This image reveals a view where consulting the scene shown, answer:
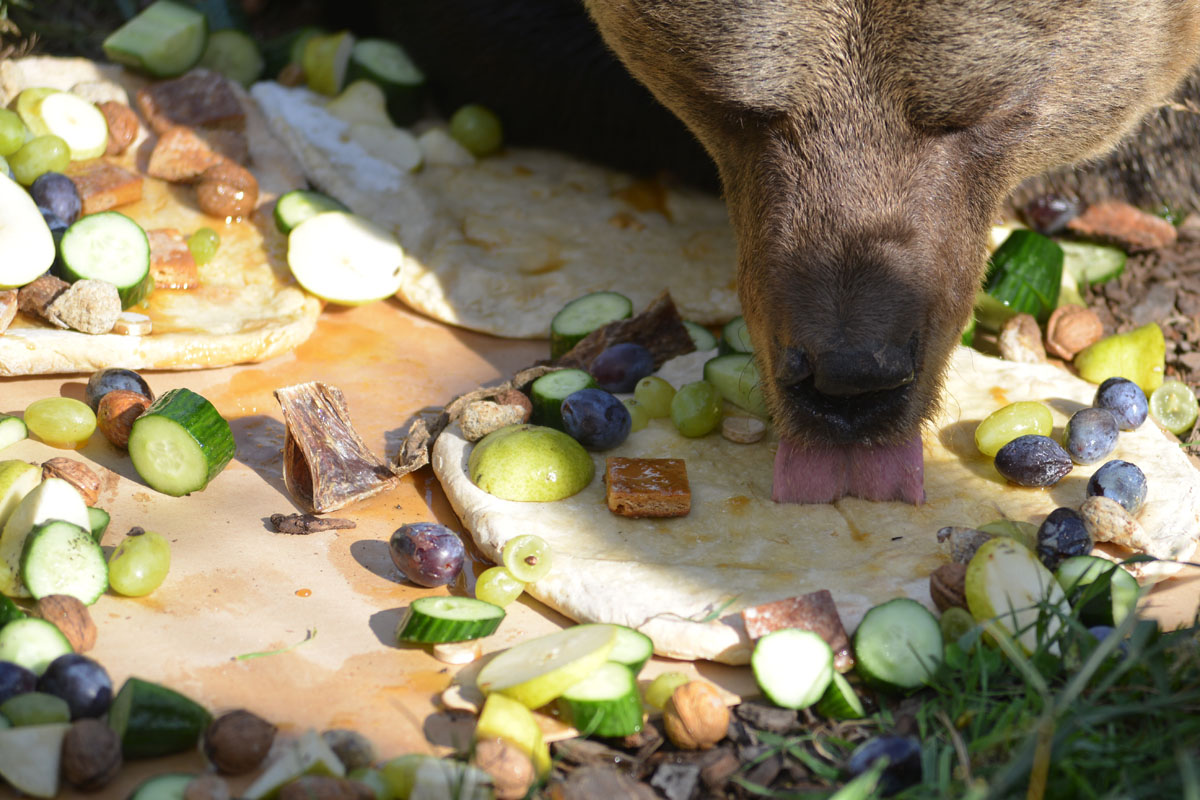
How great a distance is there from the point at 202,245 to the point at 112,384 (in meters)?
0.85

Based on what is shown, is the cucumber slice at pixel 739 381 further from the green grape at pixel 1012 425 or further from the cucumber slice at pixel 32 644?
the cucumber slice at pixel 32 644

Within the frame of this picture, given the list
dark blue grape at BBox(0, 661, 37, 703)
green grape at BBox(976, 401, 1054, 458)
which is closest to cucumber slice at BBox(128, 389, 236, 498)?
dark blue grape at BBox(0, 661, 37, 703)

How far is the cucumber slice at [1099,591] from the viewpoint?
2295 mm

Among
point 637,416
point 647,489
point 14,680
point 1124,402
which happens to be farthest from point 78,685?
point 1124,402

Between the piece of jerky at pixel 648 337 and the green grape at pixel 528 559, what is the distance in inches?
37.6

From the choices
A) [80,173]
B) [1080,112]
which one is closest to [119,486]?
[80,173]

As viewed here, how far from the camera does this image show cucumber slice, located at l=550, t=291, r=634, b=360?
11.6 ft

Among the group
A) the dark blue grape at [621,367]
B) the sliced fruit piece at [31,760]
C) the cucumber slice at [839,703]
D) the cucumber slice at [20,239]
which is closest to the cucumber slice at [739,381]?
the dark blue grape at [621,367]

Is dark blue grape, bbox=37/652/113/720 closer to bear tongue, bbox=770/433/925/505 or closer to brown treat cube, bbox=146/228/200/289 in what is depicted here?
bear tongue, bbox=770/433/925/505

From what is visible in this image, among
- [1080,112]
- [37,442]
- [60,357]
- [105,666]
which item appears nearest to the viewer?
[105,666]

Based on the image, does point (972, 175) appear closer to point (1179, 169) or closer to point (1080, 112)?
point (1080, 112)

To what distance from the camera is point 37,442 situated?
300cm

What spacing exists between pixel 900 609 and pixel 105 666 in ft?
5.38

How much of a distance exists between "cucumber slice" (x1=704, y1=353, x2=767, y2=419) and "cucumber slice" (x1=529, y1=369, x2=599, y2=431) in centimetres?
35
